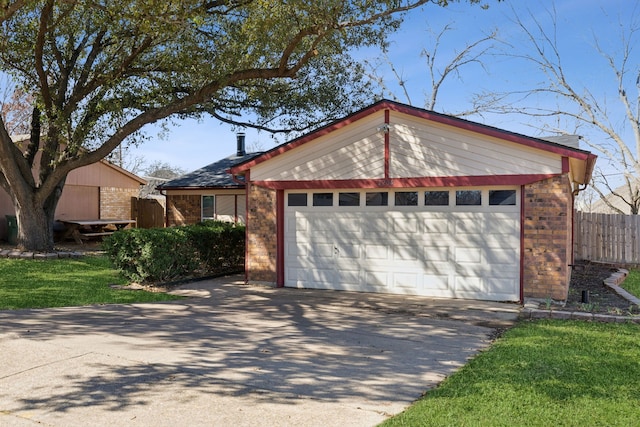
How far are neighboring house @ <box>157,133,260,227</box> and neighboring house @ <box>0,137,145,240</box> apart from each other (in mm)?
4928

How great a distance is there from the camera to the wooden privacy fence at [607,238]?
1608 cm

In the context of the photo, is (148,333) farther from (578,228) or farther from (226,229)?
(578,228)

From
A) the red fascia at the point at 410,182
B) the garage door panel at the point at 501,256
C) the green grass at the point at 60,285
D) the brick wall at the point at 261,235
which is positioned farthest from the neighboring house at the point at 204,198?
the garage door panel at the point at 501,256

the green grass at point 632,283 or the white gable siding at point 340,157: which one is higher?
the white gable siding at point 340,157

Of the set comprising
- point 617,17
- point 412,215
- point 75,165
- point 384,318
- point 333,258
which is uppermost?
point 617,17

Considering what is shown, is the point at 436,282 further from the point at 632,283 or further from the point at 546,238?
the point at 632,283

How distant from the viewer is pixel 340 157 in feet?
35.2

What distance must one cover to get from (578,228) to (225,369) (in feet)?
48.4

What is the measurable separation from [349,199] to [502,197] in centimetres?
306

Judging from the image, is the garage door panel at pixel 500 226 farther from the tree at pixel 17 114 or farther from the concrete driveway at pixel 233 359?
the tree at pixel 17 114

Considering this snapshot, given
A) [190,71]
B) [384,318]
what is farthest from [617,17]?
[384,318]

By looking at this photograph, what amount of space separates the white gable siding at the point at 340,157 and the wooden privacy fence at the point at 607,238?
9.24 metres

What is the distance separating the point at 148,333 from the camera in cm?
704

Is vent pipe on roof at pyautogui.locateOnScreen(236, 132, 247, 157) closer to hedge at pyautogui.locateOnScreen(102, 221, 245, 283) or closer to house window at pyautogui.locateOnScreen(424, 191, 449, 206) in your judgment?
hedge at pyautogui.locateOnScreen(102, 221, 245, 283)
